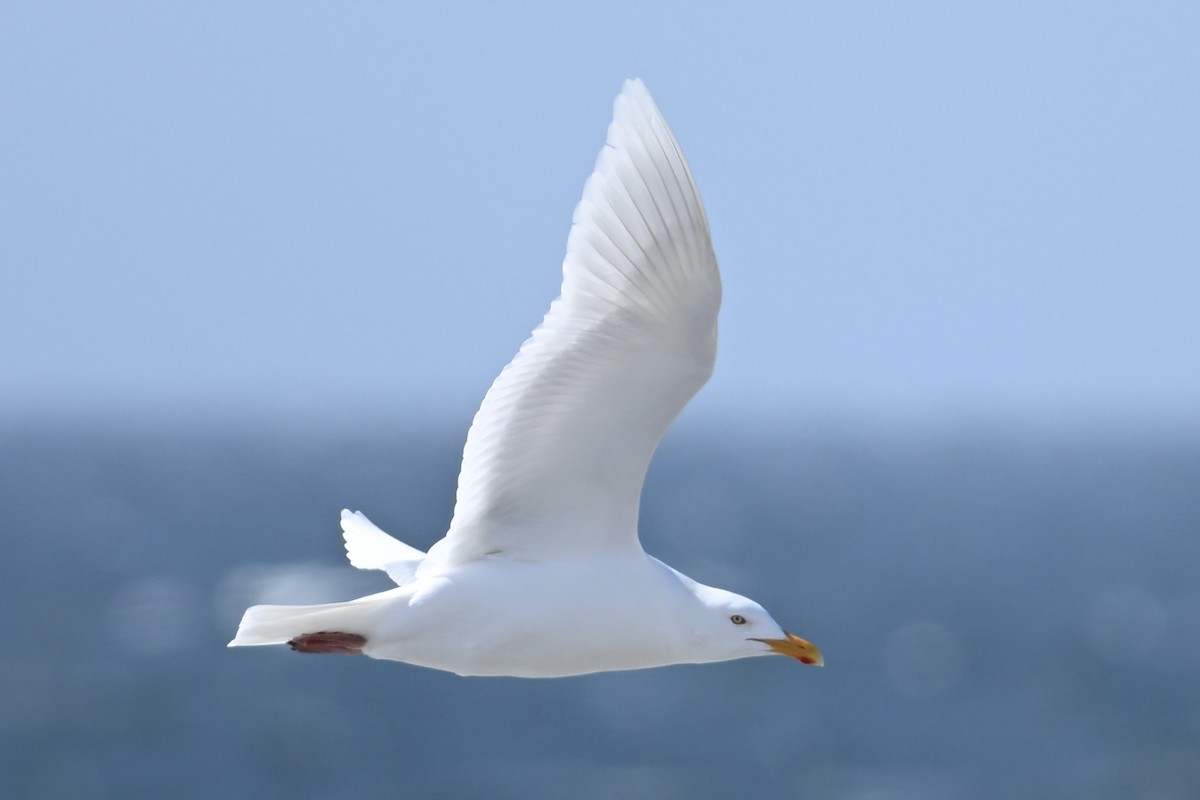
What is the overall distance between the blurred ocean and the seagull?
1805 cm

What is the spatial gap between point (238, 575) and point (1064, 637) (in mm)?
16658

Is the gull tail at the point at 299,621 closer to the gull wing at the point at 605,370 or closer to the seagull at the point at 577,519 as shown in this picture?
the seagull at the point at 577,519

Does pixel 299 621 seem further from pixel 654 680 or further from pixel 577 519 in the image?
pixel 654 680

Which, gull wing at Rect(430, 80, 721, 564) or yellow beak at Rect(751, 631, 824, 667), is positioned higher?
gull wing at Rect(430, 80, 721, 564)

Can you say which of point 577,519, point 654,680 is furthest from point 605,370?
point 654,680

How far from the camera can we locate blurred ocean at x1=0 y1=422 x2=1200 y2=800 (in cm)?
2744

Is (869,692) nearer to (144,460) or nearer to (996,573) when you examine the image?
(996,573)

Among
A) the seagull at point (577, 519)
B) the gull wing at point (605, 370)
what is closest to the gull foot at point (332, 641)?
the seagull at point (577, 519)

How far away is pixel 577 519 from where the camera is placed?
8242mm

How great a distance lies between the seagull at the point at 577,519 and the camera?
25.2 feet

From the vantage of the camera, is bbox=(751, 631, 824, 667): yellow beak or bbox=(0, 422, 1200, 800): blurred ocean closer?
bbox=(751, 631, 824, 667): yellow beak

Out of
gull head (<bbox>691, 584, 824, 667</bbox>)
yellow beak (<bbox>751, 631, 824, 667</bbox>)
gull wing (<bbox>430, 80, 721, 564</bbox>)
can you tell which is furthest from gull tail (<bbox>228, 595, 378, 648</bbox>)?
yellow beak (<bbox>751, 631, 824, 667</bbox>)

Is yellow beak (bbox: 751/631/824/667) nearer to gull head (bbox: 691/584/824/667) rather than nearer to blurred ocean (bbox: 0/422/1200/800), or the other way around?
gull head (bbox: 691/584/824/667)

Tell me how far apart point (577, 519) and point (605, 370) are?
0.76m
